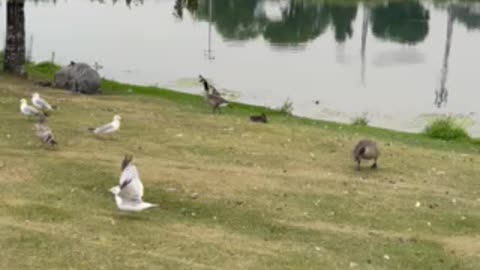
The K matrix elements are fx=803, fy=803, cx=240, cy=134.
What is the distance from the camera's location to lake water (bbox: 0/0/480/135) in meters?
30.6

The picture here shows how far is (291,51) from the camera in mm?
44906

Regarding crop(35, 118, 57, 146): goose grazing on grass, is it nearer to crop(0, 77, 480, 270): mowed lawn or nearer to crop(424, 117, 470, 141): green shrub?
crop(0, 77, 480, 270): mowed lawn

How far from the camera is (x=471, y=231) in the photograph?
11445 mm

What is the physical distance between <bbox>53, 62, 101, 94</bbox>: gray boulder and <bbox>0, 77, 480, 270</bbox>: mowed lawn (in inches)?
144

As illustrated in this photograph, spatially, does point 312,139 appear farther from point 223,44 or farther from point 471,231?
point 223,44

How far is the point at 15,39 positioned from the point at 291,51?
24.7 meters

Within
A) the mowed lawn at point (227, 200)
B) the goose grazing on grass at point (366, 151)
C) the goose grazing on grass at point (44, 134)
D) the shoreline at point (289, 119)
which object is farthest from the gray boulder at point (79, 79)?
the goose grazing on grass at point (366, 151)

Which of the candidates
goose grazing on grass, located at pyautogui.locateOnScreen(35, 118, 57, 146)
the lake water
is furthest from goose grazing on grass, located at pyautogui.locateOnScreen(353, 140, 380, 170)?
the lake water

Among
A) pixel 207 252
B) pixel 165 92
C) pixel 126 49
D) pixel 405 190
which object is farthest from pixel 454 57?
pixel 207 252

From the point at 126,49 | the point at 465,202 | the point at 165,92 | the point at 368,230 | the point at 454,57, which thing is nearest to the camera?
the point at 368,230

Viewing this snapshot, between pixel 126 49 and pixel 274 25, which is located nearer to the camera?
pixel 126 49

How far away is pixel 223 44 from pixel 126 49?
750cm

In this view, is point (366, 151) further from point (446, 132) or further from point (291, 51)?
point (291, 51)

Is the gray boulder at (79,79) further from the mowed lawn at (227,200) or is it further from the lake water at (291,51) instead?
the mowed lawn at (227,200)
